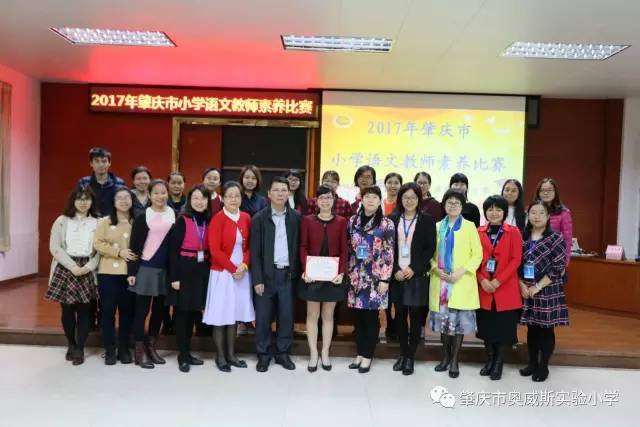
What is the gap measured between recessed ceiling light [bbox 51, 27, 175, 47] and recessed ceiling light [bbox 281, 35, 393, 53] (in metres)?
1.23

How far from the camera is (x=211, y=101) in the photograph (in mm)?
6766

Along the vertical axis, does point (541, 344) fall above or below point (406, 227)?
below

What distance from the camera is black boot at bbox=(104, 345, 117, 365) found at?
3705 millimetres

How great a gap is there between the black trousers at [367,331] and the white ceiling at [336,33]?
7.85 feet

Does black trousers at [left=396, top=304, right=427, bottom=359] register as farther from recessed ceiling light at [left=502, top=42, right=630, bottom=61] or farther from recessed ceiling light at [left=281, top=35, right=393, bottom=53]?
recessed ceiling light at [left=502, top=42, right=630, bottom=61]

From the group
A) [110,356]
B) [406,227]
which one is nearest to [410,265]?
[406,227]

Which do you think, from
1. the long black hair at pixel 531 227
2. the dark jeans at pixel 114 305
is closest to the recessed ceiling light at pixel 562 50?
the long black hair at pixel 531 227

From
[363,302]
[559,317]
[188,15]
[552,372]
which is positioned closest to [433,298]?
[363,302]

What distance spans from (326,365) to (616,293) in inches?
154

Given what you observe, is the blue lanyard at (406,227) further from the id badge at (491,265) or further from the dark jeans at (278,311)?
the dark jeans at (278,311)

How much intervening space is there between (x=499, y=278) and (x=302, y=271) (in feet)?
4.73

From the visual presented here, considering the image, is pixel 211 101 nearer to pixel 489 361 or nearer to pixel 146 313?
pixel 146 313

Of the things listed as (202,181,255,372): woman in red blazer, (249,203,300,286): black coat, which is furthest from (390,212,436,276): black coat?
(202,181,255,372): woman in red blazer

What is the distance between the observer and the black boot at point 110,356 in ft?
12.2
